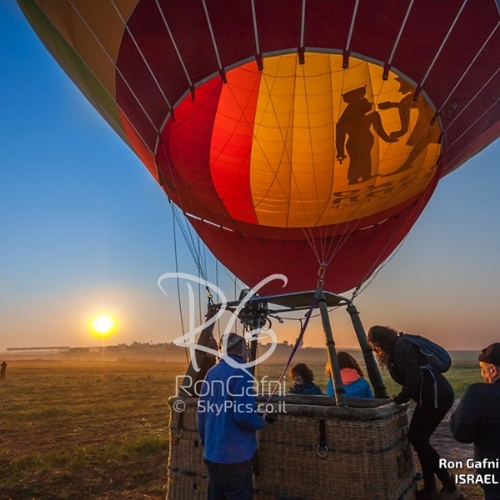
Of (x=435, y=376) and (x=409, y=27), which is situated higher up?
(x=409, y=27)

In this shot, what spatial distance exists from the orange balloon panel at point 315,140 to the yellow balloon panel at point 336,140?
0.05 feet

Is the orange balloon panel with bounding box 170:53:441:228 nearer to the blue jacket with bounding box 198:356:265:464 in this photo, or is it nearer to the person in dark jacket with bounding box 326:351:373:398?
the person in dark jacket with bounding box 326:351:373:398

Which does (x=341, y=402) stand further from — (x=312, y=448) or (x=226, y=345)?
(x=226, y=345)

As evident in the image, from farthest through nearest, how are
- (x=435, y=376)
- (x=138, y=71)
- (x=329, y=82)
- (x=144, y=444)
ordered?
(x=144, y=444) → (x=329, y=82) → (x=138, y=71) → (x=435, y=376)

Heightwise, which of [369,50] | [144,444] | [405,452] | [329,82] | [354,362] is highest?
[329,82]

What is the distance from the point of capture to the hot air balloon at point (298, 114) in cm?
417

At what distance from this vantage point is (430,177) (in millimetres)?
6250

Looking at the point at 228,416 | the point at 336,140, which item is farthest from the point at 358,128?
the point at 228,416

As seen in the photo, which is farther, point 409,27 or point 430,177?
point 430,177

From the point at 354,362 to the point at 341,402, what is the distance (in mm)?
1360

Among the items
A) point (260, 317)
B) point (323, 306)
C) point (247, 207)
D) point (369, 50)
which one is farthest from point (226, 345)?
point (247, 207)

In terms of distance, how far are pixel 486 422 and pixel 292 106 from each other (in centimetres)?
497
